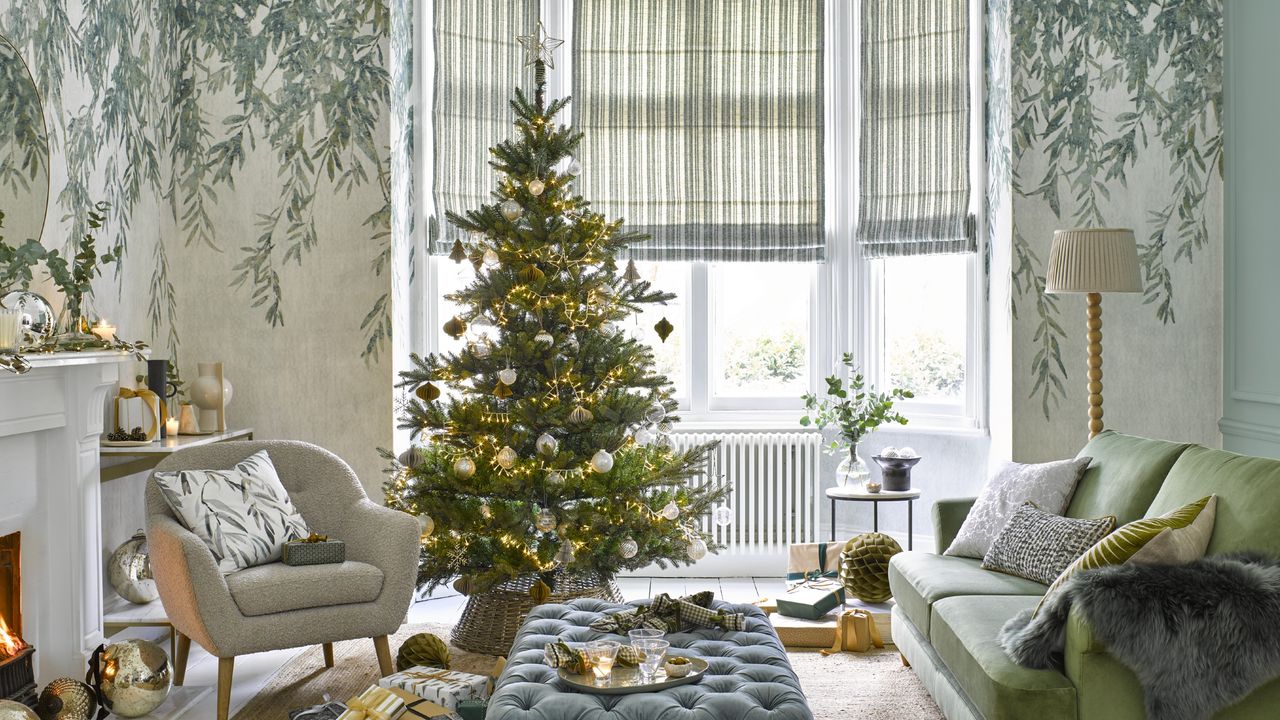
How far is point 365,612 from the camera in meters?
3.50

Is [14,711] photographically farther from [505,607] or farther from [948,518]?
[948,518]

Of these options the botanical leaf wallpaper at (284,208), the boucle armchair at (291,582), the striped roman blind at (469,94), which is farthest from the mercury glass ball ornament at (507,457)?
the striped roman blind at (469,94)

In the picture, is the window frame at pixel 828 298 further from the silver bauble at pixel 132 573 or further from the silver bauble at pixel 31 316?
the silver bauble at pixel 31 316

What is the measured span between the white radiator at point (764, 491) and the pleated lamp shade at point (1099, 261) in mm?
1616

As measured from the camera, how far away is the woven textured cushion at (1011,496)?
354 cm

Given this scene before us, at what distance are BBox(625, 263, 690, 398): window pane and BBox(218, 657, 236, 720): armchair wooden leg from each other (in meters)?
2.89

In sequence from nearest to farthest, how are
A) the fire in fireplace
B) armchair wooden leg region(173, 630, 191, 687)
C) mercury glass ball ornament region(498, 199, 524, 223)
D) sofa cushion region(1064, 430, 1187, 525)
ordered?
the fire in fireplace → sofa cushion region(1064, 430, 1187, 525) → armchair wooden leg region(173, 630, 191, 687) → mercury glass ball ornament region(498, 199, 524, 223)

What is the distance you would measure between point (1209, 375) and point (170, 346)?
472cm

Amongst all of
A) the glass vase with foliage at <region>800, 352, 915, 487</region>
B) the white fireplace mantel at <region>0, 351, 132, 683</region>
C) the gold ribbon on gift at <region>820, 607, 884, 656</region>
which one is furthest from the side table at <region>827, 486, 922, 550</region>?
the white fireplace mantel at <region>0, 351, 132, 683</region>

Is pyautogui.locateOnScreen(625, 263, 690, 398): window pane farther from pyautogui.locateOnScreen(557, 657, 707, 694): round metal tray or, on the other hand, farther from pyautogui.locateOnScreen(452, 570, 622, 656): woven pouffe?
pyautogui.locateOnScreen(557, 657, 707, 694): round metal tray

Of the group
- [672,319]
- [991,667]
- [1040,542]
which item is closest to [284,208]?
[672,319]

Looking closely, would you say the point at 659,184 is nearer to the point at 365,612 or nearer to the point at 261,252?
the point at 261,252

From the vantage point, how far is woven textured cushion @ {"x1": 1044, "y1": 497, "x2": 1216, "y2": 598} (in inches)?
106

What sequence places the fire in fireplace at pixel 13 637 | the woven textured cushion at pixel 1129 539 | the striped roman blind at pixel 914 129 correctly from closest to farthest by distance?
the woven textured cushion at pixel 1129 539 < the fire in fireplace at pixel 13 637 < the striped roman blind at pixel 914 129
